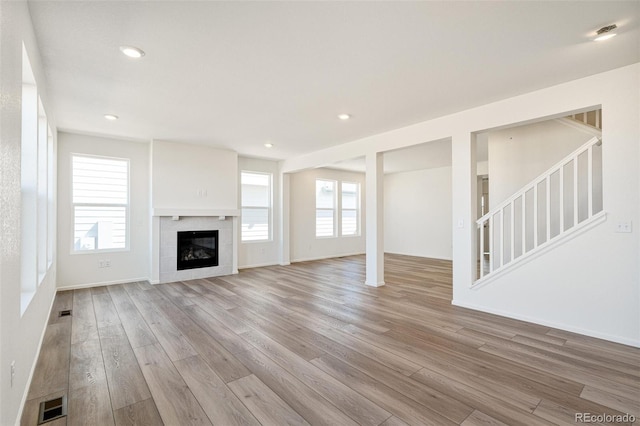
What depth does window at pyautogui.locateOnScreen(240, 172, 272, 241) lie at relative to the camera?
713 cm

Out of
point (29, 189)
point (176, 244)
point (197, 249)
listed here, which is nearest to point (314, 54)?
point (29, 189)

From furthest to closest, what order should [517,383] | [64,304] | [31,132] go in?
[64,304]
[31,132]
[517,383]

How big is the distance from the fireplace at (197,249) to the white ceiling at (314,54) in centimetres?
251

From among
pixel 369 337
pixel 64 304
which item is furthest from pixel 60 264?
pixel 369 337

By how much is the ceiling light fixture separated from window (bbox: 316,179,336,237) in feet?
21.6

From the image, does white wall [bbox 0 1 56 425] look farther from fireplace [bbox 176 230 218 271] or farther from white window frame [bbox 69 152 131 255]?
fireplace [bbox 176 230 218 271]

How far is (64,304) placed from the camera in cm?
420

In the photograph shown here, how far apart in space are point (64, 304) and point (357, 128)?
4999 mm

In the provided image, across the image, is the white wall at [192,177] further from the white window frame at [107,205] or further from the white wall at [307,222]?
the white wall at [307,222]

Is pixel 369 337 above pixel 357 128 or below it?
below

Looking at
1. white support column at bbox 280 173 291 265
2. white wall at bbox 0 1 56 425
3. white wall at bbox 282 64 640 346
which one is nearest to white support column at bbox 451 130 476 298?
white wall at bbox 282 64 640 346

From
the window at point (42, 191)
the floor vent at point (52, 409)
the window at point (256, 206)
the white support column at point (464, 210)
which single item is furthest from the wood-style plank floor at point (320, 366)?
the window at point (256, 206)

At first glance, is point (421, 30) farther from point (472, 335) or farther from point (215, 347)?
point (215, 347)

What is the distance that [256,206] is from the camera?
7.30 meters
